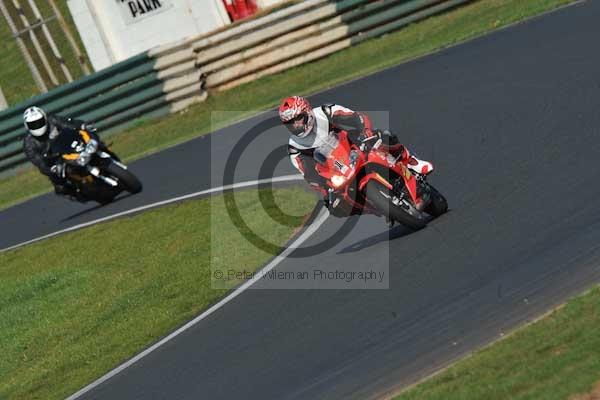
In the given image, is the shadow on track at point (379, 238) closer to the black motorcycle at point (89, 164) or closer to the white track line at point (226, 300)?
the white track line at point (226, 300)

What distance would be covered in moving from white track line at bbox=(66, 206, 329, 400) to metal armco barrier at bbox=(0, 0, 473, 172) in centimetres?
998

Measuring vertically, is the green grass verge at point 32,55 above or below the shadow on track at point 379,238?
below

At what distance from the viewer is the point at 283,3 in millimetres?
24688

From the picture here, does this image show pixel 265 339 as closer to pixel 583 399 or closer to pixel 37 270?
pixel 583 399

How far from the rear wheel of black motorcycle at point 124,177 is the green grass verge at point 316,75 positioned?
3.35 meters

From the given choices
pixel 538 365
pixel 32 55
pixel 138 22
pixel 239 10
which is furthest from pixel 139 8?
pixel 538 365

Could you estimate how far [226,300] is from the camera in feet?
36.4

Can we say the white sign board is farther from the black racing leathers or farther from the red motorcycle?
the red motorcycle

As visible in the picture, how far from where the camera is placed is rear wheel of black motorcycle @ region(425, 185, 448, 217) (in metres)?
10.8

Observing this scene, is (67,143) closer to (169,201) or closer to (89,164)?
(89,164)

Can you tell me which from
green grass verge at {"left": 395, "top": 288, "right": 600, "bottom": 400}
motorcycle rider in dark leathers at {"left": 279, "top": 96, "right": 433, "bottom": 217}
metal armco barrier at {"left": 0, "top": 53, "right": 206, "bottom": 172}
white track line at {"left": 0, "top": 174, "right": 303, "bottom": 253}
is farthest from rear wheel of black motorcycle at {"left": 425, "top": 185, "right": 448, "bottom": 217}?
metal armco barrier at {"left": 0, "top": 53, "right": 206, "bottom": 172}

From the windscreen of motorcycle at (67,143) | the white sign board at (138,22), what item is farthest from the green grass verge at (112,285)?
the white sign board at (138,22)

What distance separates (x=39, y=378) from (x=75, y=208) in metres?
9.13

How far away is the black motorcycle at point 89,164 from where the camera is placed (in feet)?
58.0
